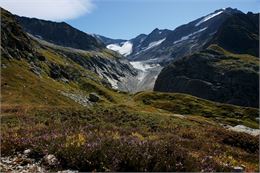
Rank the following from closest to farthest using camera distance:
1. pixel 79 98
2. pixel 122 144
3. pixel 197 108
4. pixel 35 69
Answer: pixel 122 144, pixel 79 98, pixel 35 69, pixel 197 108

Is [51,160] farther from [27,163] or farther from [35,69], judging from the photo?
[35,69]

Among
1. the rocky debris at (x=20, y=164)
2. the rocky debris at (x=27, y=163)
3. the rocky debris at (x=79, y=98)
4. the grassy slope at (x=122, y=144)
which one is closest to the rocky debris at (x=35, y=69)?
the rocky debris at (x=79, y=98)

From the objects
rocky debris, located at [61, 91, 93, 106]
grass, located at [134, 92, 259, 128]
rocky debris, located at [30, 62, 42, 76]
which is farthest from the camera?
grass, located at [134, 92, 259, 128]

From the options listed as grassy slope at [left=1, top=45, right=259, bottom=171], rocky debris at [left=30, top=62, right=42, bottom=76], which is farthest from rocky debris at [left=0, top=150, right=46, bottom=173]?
rocky debris at [left=30, top=62, right=42, bottom=76]

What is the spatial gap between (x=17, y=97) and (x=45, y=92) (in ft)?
52.7

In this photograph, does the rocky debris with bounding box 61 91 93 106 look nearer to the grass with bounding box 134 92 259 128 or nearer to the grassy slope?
the grass with bounding box 134 92 259 128

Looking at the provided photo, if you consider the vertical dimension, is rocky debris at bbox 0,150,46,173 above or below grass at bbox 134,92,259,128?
above

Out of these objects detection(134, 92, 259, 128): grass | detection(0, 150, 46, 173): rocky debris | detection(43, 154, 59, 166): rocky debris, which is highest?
detection(43, 154, 59, 166): rocky debris

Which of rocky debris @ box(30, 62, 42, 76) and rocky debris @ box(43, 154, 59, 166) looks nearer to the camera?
rocky debris @ box(43, 154, 59, 166)

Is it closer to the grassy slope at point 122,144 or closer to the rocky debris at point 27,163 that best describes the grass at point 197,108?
the grassy slope at point 122,144

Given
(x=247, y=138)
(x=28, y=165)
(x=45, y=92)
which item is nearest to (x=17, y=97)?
(x=45, y=92)

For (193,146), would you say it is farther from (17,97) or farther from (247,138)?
(17,97)

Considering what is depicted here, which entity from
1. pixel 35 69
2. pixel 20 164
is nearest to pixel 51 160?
pixel 20 164

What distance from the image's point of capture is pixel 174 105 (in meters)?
153
